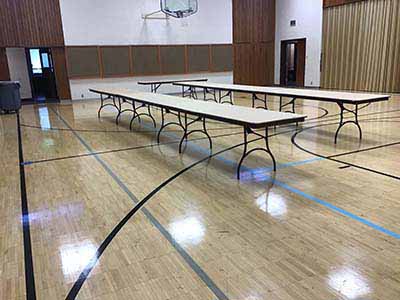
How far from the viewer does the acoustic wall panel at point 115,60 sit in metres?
13.0

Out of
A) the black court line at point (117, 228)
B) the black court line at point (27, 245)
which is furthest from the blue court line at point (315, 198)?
the black court line at point (27, 245)

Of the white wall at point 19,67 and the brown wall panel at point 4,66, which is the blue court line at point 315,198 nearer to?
the brown wall panel at point 4,66

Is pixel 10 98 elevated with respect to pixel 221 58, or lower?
lower

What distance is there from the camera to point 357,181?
11.9 ft

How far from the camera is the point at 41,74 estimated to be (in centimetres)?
1348

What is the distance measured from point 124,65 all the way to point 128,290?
12.3 metres

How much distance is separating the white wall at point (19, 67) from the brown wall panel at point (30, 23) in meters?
1.32

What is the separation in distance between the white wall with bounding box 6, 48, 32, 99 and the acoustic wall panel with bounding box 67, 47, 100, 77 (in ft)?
6.64

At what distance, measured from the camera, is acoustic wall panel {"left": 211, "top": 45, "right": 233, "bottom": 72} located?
49.0 ft

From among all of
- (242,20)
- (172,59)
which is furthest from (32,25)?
(242,20)

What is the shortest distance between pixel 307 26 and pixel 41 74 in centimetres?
1085

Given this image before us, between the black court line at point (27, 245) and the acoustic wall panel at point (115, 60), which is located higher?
the acoustic wall panel at point (115, 60)

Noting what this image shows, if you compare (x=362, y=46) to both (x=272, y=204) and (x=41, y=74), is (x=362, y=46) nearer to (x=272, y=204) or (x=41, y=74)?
(x=272, y=204)

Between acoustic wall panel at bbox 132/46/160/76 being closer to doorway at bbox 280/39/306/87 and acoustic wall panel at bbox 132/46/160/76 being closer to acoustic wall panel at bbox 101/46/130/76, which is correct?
acoustic wall panel at bbox 101/46/130/76
